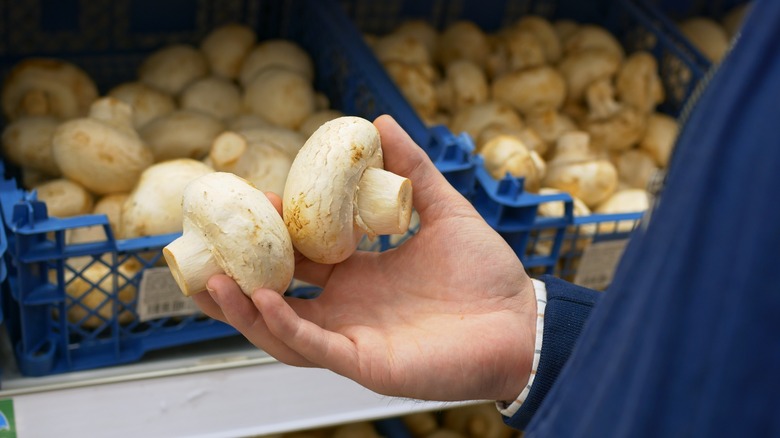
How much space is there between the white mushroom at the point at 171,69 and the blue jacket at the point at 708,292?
1171 mm

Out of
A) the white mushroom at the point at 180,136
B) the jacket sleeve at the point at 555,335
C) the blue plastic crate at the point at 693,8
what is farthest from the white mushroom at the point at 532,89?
the jacket sleeve at the point at 555,335

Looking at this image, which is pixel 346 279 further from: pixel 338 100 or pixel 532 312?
pixel 338 100

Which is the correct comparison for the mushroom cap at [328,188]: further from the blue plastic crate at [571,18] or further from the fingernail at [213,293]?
the blue plastic crate at [571,18]

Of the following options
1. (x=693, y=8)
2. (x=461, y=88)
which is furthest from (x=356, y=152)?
(x=693, y=8)

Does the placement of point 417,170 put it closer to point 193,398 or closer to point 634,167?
point 193,398

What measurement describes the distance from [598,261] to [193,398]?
612 millimetres

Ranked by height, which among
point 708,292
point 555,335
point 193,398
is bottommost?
point 193,398

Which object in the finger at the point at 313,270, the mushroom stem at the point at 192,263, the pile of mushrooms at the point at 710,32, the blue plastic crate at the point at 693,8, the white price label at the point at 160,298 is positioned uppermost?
the blue plastic crate at the point at 693,8

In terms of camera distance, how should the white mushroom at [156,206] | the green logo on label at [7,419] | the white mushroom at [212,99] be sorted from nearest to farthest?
1. the green logo on label at [7,419]
2. the white mushroom at [156,206]
3. the white mushroom at [212,99]

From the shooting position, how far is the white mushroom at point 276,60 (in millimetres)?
1505

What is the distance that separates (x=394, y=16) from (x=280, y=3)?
0.26 metres

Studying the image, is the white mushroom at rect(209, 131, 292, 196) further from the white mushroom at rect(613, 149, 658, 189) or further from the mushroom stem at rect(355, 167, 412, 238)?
the white mushroom at rect(613, 149, 658, 189)

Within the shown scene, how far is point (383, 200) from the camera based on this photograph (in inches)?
33.4

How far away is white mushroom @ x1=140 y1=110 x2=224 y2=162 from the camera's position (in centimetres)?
131
